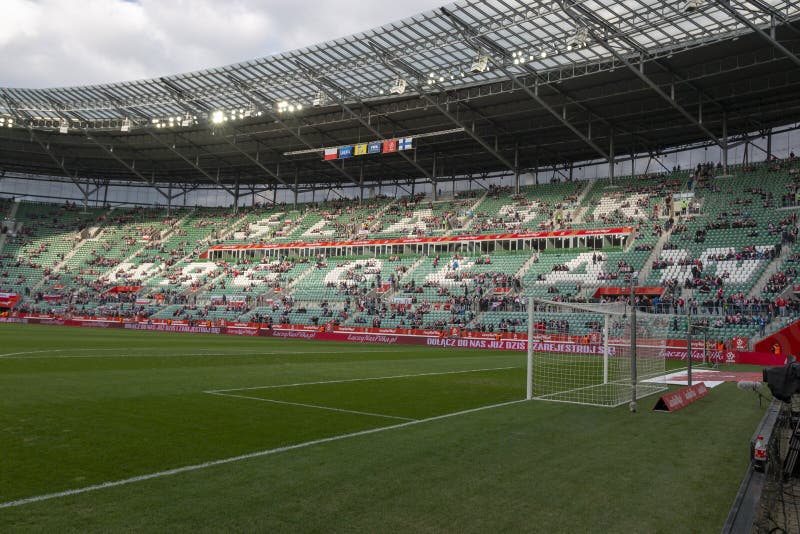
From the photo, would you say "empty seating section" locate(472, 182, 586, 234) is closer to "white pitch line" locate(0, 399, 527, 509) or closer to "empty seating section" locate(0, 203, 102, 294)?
"white pitch line" locate(0, 399, 527, 509)

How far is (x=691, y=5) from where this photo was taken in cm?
3045

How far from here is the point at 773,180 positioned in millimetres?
43219

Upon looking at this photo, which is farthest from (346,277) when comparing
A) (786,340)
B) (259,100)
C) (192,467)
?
(192,467)

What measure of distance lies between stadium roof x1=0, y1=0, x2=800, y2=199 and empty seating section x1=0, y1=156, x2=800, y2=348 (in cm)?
455

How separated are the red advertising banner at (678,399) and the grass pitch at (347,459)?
44 cm

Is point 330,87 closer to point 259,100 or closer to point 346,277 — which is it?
point 259,100

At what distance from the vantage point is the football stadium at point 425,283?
6.24 metres

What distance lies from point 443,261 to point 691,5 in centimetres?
2486

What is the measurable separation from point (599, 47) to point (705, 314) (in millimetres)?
17314

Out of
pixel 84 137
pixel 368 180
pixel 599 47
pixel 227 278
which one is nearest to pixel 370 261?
pixel 227 278

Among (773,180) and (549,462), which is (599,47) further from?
(549,462)

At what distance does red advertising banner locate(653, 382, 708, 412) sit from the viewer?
11.8 m

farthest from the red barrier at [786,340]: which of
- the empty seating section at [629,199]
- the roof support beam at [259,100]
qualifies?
the roof support beam at [259,100]

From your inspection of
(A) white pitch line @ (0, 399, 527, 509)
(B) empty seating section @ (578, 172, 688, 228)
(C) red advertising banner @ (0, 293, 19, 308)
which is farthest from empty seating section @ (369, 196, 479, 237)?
(A) white pitch line @ (0, 399, 527, 509)
